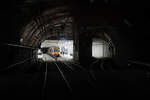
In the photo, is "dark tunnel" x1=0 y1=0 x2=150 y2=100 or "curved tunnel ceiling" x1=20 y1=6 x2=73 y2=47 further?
"curved tunnel ceiling" x1=20 y1=6 x2=73 y2=47

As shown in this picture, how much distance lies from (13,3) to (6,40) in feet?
8.21

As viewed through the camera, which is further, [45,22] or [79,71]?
[45,22]

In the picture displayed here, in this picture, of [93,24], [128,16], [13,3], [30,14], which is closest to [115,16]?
[128,16]

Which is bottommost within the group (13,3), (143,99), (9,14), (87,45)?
(143,99)

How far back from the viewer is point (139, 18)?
11.8 meters

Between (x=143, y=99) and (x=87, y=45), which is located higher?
(x=87, y=45)

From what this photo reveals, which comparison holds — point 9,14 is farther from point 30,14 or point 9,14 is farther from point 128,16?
point 128,16

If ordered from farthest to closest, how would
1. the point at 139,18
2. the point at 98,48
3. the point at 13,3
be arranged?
the point at 98,48 < the point at 139,18 < the point at 13,3

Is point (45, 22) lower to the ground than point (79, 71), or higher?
higher

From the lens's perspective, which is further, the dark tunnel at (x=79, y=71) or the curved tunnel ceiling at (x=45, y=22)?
the curved tunnel ceiling at (x=45, y=22)

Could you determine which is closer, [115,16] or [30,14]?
[30,14]

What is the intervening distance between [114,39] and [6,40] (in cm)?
1199

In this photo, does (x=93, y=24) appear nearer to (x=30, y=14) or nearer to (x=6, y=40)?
(x=30, y=14)

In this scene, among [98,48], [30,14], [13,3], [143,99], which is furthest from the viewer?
[98,48]
